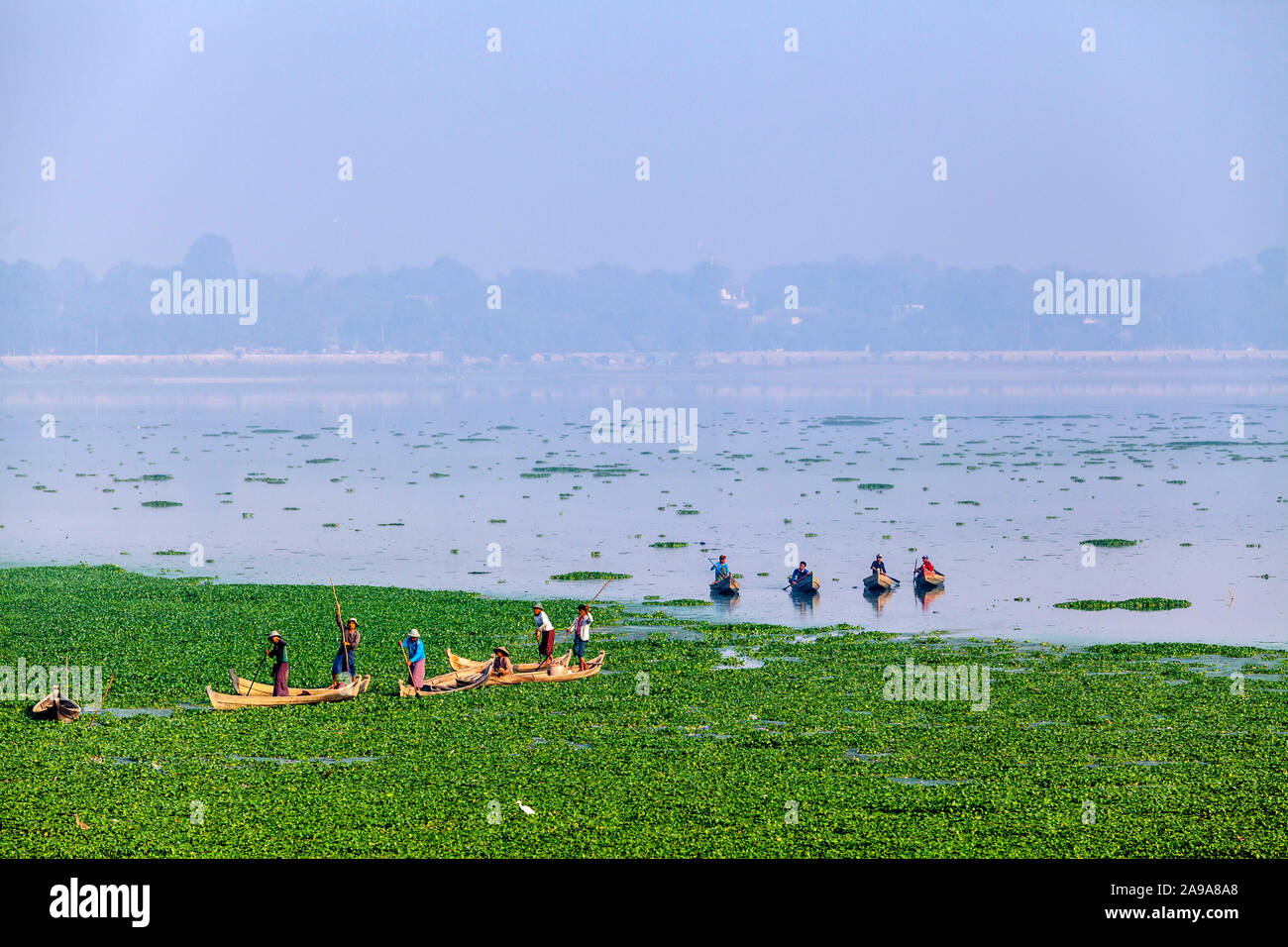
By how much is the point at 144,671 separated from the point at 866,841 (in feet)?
77.1

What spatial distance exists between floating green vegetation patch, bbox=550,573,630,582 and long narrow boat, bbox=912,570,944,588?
523 inches

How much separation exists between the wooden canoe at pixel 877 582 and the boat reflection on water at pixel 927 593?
4.03ft

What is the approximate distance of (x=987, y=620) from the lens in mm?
51750

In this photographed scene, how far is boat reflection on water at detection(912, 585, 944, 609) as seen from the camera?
5688cm

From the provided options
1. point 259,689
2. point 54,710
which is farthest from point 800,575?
point 54,710

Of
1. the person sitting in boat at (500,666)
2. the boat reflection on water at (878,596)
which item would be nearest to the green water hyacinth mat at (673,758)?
the person sitting in boat at (500,666)

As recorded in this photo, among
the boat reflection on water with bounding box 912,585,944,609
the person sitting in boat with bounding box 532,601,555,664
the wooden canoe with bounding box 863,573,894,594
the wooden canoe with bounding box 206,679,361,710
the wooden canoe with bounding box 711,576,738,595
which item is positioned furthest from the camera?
the wooden canoe with bounding box 863,573,894,594

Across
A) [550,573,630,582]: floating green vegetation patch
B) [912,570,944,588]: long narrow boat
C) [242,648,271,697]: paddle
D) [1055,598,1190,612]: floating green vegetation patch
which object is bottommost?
[1055,598,1190,612]: floating green vegetation patch

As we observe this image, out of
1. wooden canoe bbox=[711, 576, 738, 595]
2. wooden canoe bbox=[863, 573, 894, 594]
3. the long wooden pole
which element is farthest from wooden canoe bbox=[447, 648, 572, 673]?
wooden canoe bbox=[863, 573, 894, 594]

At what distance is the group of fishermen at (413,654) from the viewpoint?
3503 centimetres

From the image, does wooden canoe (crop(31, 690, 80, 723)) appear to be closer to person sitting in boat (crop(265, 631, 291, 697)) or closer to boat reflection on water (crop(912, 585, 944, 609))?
person sitting in boat (crop(265, 631, 291, 697))

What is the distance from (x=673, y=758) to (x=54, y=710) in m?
14.8
